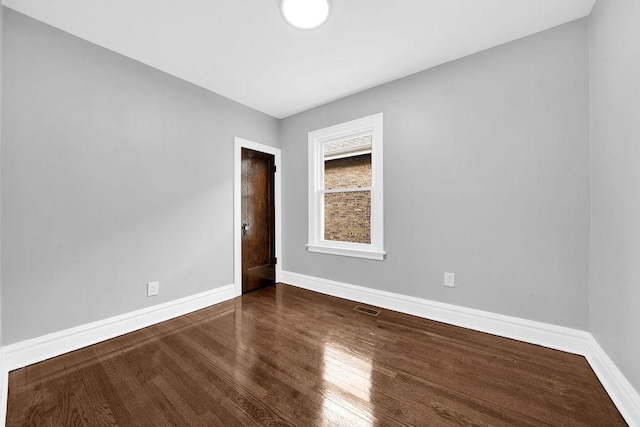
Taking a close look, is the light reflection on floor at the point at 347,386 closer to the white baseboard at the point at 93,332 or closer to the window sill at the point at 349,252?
the window sill at the point at 349,252

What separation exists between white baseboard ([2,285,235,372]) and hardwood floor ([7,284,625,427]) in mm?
92

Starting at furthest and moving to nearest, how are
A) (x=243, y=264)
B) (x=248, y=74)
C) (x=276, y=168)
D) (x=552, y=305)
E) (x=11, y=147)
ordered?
(x=276, y=168)
(x=243, y=264)
(x=248, y=74)
(x=552, y=305)
(x=11, y=147)

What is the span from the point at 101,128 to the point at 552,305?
4153 mm

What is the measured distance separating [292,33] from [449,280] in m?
2.71

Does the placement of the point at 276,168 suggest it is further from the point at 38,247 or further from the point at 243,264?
the point at 38,247

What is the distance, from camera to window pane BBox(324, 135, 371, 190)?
342 centimetres

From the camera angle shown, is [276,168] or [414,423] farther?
Answer: [276,168]

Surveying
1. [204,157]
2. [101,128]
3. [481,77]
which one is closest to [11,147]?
[101,128]

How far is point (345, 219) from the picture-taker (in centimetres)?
372

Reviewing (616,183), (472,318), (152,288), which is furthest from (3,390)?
(616,183)

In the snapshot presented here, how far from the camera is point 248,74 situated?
2.74m

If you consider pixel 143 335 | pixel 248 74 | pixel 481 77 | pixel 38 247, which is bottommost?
pixel 143 335

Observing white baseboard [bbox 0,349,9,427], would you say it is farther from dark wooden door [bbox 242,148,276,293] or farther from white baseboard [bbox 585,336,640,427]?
white baseboard [bbox 585,336,640,427]

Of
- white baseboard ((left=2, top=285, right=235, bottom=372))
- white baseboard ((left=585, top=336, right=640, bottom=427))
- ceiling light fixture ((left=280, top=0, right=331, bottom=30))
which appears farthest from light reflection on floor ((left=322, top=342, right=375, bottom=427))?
ceiling light fixture ((left=280, top=0, right=331, bottom=30))
